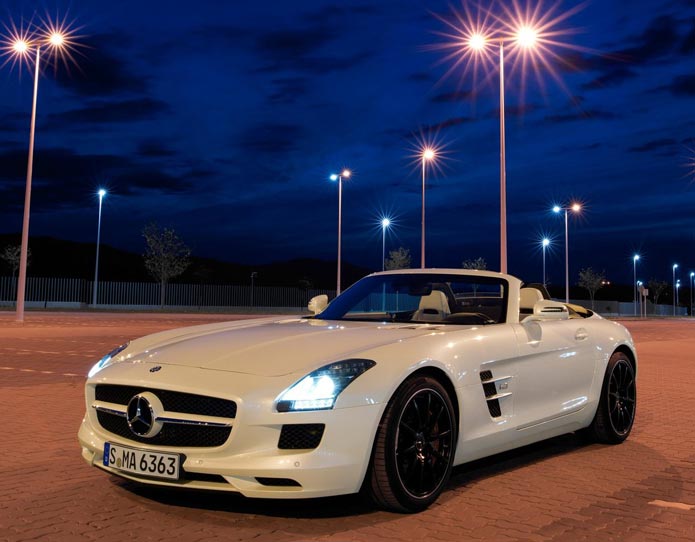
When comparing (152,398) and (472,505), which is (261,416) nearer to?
(152,398)

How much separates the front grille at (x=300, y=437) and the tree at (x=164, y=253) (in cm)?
6323

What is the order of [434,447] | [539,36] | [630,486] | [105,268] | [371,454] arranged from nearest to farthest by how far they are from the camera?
1. [371,454]
2. [434,447]
3. [630,486]
4. [539,36]
5. [105,268]

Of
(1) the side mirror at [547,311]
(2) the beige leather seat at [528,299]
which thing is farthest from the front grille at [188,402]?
(2) the beige leather seat at [528,299]

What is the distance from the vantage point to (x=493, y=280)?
6.50 metres

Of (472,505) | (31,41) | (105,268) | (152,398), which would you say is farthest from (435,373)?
(105,268)

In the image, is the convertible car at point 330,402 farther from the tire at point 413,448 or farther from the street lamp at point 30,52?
the street lamp at point 30,52

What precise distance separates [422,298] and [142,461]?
2.79 metres

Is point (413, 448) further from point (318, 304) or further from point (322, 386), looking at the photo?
point (318, 304)

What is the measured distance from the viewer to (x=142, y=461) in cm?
441

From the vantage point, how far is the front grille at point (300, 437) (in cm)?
424

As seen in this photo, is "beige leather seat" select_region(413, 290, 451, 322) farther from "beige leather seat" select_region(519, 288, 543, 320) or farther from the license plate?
the license plate

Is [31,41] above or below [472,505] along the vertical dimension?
above

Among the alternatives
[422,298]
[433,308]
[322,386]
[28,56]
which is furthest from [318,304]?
[28,56]

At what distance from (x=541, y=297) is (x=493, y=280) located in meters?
0.88
